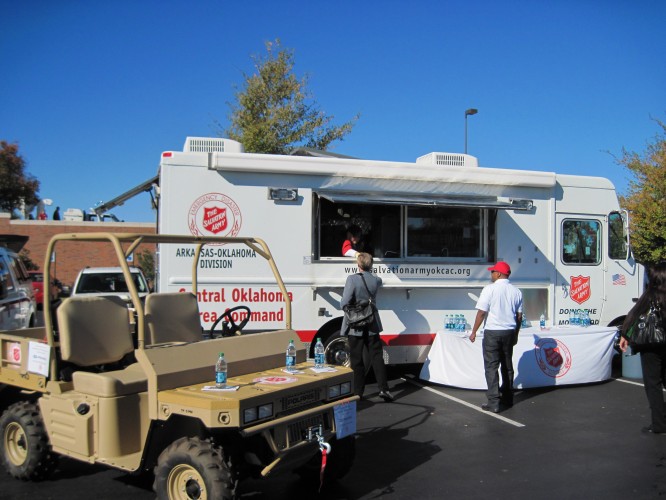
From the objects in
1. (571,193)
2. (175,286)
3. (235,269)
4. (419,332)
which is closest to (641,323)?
(419,332)

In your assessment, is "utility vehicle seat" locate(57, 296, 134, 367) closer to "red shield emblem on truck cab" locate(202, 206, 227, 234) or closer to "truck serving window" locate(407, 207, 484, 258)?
"red shield emblem on truck cab" locate(202, 206, 227, 234)

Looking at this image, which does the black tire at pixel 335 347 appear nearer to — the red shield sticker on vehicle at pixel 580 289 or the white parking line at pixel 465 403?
the white parking line at pixel 465 403

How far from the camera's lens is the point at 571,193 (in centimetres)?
941

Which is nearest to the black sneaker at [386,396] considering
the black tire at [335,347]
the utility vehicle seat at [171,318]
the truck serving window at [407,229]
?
the black tire at [335,347]

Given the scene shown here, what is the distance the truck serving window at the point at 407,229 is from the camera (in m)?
8.46

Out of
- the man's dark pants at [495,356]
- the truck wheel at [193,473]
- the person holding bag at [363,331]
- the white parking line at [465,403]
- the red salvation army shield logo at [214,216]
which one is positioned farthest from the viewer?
the red salvation army shield logo at [214,216]

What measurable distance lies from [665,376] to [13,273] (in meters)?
8.92

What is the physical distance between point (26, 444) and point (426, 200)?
5.63 meters

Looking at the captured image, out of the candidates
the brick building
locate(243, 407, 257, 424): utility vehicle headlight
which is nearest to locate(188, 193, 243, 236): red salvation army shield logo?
locate(243, 407, 257, 424): utility vehicle headlight

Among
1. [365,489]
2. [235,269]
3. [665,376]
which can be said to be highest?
[235,269]

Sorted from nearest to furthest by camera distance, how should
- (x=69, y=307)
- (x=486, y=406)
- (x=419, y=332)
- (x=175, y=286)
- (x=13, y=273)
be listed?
(x=69, y=307) < (x=486, y=406) < (x=175, y=286) < (x=419, y=332) < (x=13, y=273)

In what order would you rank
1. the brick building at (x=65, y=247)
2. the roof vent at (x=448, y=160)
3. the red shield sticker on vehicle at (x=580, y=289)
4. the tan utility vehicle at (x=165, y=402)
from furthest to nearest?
the brick building at (x=65, y=247), the red shield sticker on vehicle at (x=580, y=289), the roof vent at (x=448, y=160), the tan utility vehicle at (x=165, y=402)

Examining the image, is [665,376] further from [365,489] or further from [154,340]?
[154,340]

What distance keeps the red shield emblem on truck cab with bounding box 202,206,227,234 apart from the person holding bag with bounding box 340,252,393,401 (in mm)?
1818
